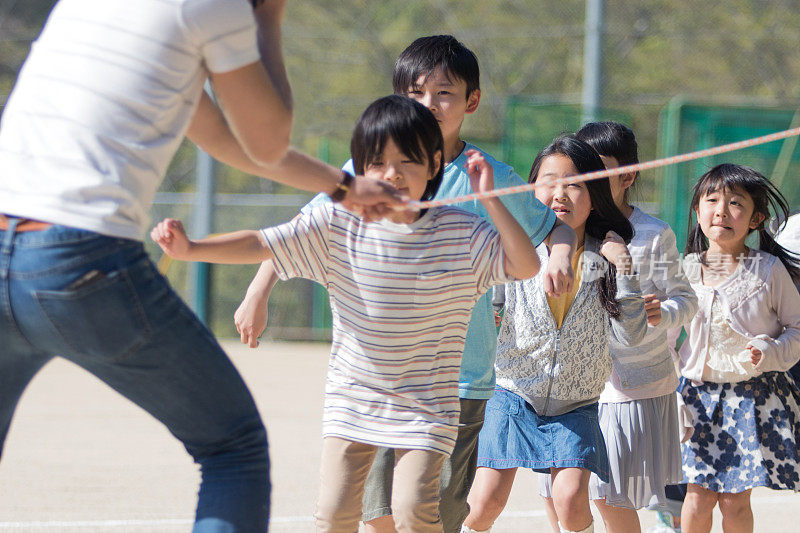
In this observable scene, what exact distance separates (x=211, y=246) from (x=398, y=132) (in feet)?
2.02

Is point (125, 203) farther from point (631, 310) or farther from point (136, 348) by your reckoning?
point (631, 310)

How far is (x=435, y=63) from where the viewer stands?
3.64 metres

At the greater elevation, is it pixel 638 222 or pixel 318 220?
pixel 638 222

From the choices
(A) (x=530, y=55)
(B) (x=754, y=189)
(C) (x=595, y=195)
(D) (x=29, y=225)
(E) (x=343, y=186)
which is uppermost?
(A) (x=530, y=55)

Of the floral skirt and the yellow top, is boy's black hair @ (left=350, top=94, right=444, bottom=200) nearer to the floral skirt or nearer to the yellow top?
the yellow top

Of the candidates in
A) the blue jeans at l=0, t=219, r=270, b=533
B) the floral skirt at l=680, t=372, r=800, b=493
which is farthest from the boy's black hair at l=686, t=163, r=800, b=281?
the blue jeans at l=0, t=219, r=270, b=533

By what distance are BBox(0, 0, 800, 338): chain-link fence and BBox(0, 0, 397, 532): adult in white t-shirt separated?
13623mm

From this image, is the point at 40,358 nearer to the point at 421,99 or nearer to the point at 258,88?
the point at 258,88

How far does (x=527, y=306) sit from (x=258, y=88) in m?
1.76

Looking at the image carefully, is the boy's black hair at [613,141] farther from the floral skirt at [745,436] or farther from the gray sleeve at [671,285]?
the floral skirt at [745,436]

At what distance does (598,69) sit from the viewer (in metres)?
11.9

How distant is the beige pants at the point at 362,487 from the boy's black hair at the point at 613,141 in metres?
1.83

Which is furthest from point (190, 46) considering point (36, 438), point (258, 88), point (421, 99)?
point (36, 438)

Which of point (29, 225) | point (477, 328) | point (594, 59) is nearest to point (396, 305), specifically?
point (477, 328)
